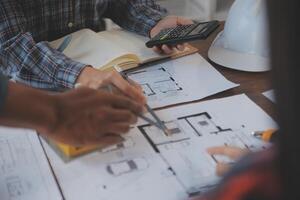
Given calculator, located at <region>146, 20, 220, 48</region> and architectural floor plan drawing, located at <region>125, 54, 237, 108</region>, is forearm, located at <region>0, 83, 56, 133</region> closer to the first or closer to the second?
architectural floor plan drawing, located at <region>125, 54, 237, 108</region>

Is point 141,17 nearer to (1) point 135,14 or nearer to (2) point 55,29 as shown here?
(1) point 135,14

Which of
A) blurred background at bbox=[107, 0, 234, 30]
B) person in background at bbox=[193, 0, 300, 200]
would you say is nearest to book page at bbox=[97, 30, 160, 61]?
person in background at bbox=[193, 0, 300, 200]

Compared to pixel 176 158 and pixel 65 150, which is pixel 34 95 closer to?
pixel 65 150

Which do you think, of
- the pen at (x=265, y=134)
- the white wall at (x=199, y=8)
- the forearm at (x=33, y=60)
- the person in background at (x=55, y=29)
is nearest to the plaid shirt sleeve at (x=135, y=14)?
the person in background at (x=55, y=29)

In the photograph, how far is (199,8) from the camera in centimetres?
235

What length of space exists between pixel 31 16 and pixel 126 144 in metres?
0.48

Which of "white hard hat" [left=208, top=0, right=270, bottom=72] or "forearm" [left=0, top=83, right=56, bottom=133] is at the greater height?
"forearm" [left=0, top=83, right=56, bottom=133]

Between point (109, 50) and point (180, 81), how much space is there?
174 millimetres

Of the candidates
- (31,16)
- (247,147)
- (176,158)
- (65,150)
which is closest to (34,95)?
(65,150)

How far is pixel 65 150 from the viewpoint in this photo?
0.76 m

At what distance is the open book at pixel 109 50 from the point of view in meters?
1.05

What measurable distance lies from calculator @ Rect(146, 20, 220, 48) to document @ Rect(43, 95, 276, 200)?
0.69ft

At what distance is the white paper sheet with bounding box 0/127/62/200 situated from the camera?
71 cm

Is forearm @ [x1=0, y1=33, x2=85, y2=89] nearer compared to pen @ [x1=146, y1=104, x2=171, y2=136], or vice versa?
pen @ [x1=146, y1=104, x2=171, y2=136]
